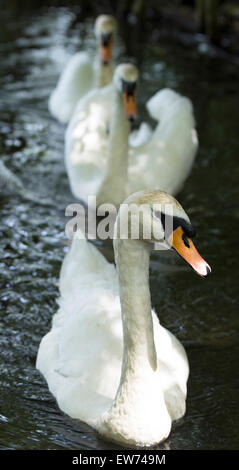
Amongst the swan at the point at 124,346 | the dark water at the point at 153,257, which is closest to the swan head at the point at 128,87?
the dark water at the point at 153,257

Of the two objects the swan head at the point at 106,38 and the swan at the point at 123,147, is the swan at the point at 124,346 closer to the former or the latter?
the swan at the point at 123,147

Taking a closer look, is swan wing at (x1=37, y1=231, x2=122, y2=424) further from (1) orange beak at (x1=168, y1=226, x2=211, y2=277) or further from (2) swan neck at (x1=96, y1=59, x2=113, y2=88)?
(2) swan neck at (x1=96, y1=59, x2=113, y2=88)

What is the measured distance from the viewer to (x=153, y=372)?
14.5 feet

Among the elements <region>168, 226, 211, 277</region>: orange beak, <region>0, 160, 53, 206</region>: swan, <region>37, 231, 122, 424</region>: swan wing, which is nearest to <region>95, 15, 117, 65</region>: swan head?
<region>0, 160, 53, 206</region>: swan

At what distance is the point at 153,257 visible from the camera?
707 cm

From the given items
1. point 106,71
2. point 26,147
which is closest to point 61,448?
point 26,147

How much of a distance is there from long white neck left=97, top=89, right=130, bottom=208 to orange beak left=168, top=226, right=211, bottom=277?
361 cm

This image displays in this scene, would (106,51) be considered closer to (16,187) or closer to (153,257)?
(16,187)

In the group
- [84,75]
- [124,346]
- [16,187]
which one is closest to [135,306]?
[124,346]

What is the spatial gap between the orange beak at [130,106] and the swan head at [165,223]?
3578 millimetres

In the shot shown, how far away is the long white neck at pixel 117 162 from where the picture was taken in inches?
299

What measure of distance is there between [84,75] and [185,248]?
729 cm

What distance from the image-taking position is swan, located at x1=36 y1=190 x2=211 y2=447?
4.07 m

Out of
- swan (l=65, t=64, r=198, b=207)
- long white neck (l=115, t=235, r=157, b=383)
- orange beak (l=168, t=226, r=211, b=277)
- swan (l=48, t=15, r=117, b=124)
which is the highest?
orange beak (l=168, t=226, r=211, b=277)
